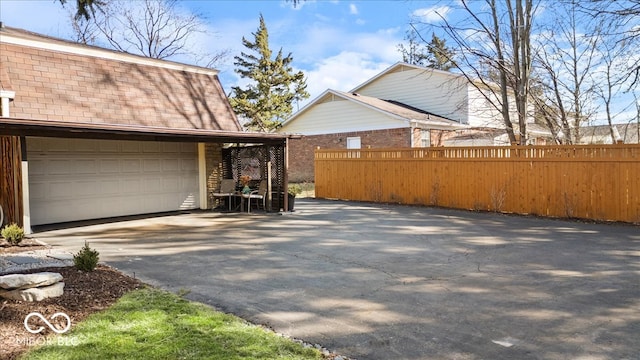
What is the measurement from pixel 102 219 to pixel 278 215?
14.1ft

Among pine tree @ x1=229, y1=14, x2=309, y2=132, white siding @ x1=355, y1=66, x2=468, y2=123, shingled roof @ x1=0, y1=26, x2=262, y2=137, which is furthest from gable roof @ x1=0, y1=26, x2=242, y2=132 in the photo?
pine tree @ x1=229, y1=14, x2=309, y2=132

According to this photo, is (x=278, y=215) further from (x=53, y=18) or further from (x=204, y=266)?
(x=53, y=18)

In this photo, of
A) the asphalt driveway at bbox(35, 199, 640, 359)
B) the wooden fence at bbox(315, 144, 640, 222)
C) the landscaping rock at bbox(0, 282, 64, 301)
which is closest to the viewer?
the asphalt driveway at bbox(35, 199, 640, 359)

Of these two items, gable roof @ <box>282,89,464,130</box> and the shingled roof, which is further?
gable roof @ <box>282,89,464,130</box>

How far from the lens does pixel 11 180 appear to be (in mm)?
8828

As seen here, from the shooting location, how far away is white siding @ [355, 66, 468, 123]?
2184 cm

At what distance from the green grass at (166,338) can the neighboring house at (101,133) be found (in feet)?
18.6

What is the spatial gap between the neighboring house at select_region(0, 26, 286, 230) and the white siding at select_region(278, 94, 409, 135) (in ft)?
27.3

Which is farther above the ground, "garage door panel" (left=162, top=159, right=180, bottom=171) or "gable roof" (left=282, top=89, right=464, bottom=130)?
"gable roof" (left=282, top=89, right=464, bottom=130)

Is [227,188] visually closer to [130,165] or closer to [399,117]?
[130,165]

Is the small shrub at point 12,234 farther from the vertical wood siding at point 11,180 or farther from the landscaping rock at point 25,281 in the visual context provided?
the landscaping rock at point 25,281

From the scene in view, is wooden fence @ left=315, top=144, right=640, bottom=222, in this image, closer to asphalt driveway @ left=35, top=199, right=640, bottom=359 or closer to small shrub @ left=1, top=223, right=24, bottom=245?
asphalt driveway @ left=35, top=199, right=640, bottom=359

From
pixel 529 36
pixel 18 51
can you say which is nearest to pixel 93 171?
pixel 18 51

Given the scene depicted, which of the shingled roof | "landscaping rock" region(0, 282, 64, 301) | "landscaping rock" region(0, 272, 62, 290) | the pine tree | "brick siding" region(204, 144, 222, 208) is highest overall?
the pine tree
